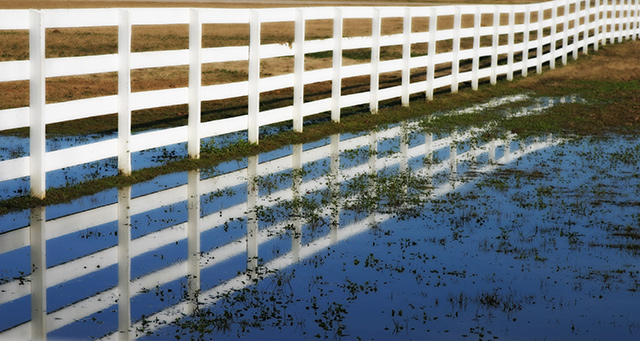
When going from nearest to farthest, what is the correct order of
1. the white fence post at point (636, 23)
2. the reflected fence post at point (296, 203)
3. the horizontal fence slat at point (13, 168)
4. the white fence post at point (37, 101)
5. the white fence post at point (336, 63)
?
the reflected fence post at point (296, 203)
the horizontal fence slat at point (13, 168)
the white fence post at point (37, 101)
the white fence post at point (336, 63)
the white fence post at point (636, 23)

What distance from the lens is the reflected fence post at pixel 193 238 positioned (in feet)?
23.7

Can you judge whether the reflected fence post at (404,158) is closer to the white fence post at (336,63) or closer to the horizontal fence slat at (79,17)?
the white fence post at (336,63)

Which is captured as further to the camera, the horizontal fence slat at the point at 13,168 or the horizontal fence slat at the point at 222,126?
the horizontal fence slat at the point at 222,126

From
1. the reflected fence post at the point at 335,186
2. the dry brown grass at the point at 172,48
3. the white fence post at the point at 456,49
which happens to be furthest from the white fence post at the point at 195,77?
the white fence post at the point at 456,49

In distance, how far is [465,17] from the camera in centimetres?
4466

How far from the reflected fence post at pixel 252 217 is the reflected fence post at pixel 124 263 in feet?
2.95

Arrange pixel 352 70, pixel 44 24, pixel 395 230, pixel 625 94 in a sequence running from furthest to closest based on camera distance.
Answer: pixel 625 94, pixel 352 70, pixel 44 24, pixel 395 230

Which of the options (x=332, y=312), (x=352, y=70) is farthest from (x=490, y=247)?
(x=352, y=70)

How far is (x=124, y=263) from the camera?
26.3 ft

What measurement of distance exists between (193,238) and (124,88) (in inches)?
116

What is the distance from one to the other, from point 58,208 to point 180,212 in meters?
1.12

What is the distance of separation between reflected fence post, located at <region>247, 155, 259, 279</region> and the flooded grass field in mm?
23

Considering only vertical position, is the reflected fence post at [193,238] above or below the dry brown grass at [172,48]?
above

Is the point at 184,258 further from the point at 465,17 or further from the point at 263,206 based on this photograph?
the point at 465,17
